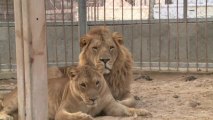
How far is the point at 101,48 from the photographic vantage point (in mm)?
5535

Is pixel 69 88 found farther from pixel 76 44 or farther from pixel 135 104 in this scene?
pixel 76 44

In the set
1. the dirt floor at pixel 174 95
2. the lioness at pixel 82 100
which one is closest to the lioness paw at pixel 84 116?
the lioness at pixel 82 100

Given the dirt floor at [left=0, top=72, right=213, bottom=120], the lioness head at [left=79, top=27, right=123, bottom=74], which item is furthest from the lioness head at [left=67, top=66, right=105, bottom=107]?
the lioness head at [left=79, top=27, right=123, bottom=74]

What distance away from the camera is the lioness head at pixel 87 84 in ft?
15.3

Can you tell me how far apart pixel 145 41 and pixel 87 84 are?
17.6ft

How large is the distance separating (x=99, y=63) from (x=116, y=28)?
4487 mm

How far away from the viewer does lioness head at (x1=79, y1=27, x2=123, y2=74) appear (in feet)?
17.8

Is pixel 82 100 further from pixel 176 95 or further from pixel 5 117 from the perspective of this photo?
pixel 176 95

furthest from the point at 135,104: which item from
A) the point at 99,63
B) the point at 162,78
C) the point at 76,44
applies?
the point at 76,44

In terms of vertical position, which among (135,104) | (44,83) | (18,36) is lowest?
(135,104)

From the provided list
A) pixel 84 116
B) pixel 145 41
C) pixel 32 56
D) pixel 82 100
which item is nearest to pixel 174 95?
pixel 82 100

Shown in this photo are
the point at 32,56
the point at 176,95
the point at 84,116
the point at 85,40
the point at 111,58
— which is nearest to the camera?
the point at 32,56

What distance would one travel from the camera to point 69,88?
509 centimetres

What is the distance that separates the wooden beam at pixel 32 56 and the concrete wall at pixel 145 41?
→ 5335 mm
